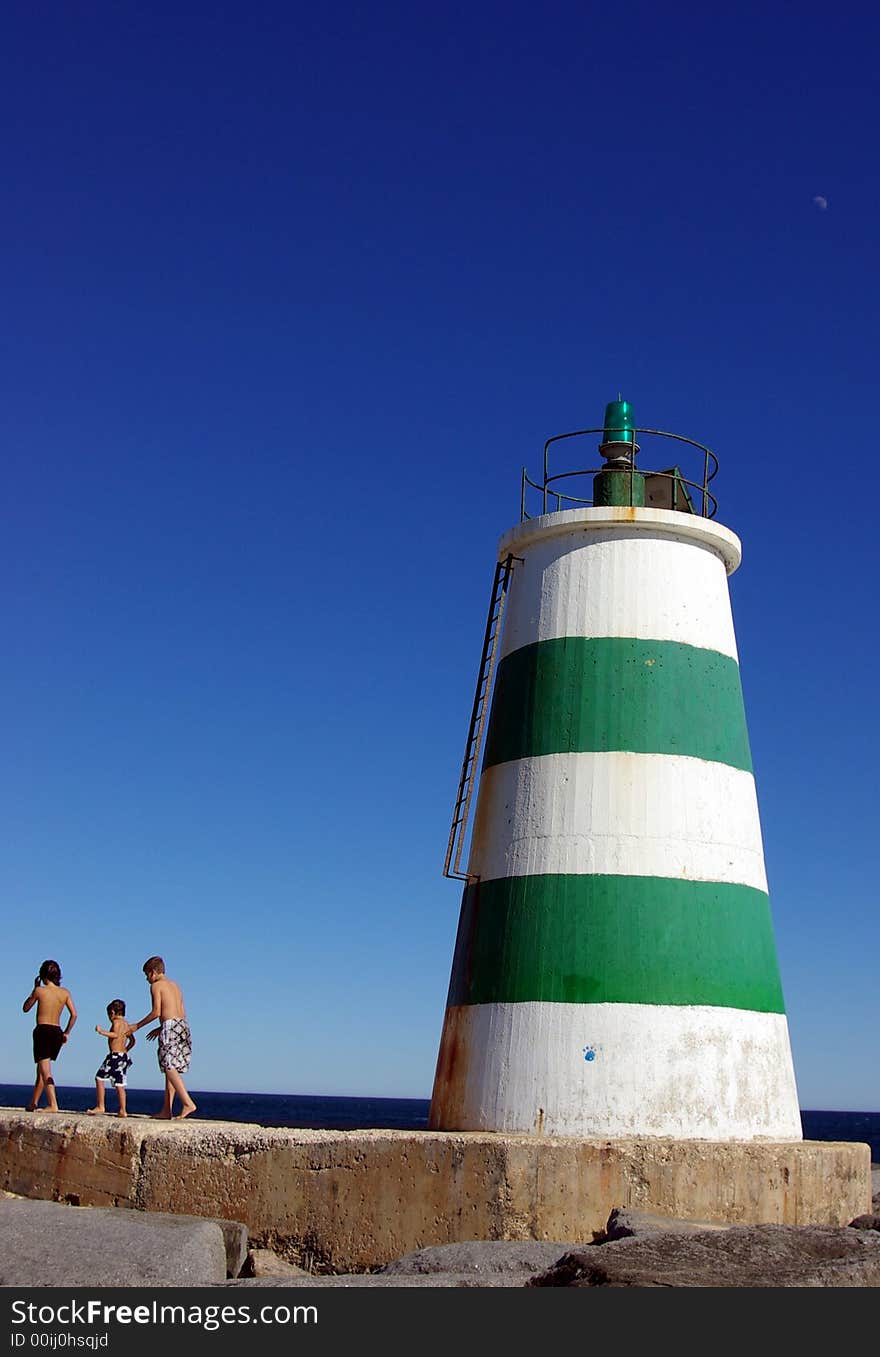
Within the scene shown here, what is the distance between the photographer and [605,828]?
361 inches

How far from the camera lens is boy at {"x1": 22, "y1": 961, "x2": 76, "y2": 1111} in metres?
10.8

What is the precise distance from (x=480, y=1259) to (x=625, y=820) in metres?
3.22

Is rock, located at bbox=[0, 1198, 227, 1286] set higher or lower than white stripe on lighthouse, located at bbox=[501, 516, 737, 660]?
lower

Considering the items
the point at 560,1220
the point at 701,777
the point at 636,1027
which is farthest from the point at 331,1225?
the point at 701,777

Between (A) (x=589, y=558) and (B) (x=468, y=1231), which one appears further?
(A) (x=589, y=558)

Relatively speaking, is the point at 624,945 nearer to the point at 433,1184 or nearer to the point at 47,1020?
the point at 433,1184

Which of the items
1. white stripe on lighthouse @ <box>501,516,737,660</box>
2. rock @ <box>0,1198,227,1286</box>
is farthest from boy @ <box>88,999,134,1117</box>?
white stripe on lighthouse @ <box>501,516,737,660</box>

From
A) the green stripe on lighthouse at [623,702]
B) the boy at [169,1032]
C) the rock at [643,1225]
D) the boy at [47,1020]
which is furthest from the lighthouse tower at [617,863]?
the boy at [47,1020]

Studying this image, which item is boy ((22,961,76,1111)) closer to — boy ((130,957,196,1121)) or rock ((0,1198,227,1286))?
boy ((130,957,196,1121))

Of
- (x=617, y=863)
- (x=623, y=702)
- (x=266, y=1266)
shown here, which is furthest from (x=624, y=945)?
(x=266, y=1266)

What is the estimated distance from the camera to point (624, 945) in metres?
8.91

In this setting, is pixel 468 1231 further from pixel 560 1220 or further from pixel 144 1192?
pixel 144 1192

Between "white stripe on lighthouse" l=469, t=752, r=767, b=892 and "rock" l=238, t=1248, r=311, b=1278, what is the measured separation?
2.95 m

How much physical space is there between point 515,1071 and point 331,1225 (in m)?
1.59
